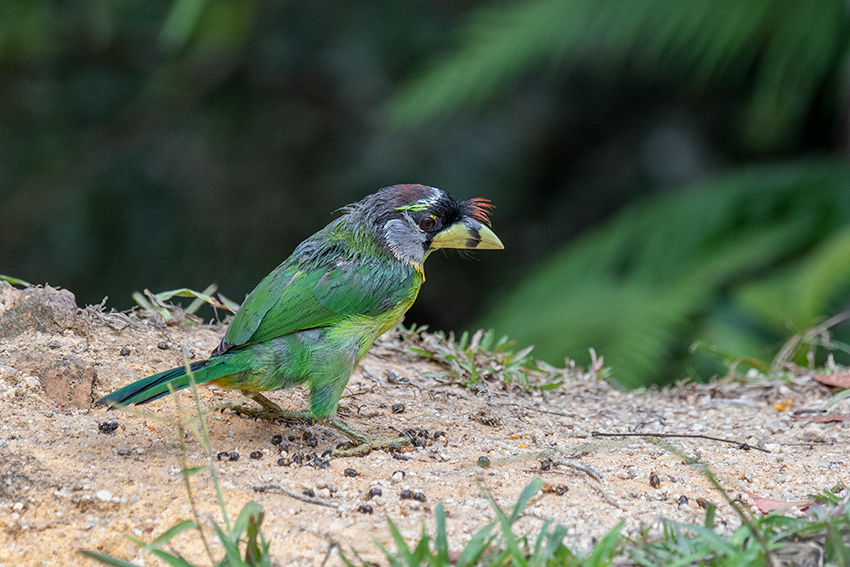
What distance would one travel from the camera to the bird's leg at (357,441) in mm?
2457

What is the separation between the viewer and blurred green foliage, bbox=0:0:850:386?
217 inches

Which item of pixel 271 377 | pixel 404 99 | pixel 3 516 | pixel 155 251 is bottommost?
pixel 155 251

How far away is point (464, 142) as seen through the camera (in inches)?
271

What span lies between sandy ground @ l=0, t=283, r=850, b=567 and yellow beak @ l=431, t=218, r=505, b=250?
0.54 meters

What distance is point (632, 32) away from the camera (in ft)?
18.4

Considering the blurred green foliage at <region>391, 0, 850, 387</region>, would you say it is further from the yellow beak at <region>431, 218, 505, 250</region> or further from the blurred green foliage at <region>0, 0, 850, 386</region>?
the yellow beak at <region>431, 218, 505, 250</region>

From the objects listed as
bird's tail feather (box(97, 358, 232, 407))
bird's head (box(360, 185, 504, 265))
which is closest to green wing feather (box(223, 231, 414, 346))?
bird's head (box(360, 185, 504, 265))

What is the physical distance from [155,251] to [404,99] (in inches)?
104

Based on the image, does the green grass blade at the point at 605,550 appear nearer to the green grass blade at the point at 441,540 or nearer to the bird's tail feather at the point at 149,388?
the green grass blade at the point at 441,540

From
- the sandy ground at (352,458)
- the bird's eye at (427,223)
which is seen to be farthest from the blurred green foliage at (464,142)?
the bird's eye at (427,223)

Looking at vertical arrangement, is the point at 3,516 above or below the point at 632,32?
below

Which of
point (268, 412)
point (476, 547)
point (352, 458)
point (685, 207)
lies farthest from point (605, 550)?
point (685, 207)

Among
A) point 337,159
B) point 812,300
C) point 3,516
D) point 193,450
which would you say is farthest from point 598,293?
point 3,516

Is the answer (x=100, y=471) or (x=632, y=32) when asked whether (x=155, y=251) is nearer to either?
(x=632, y=32)
